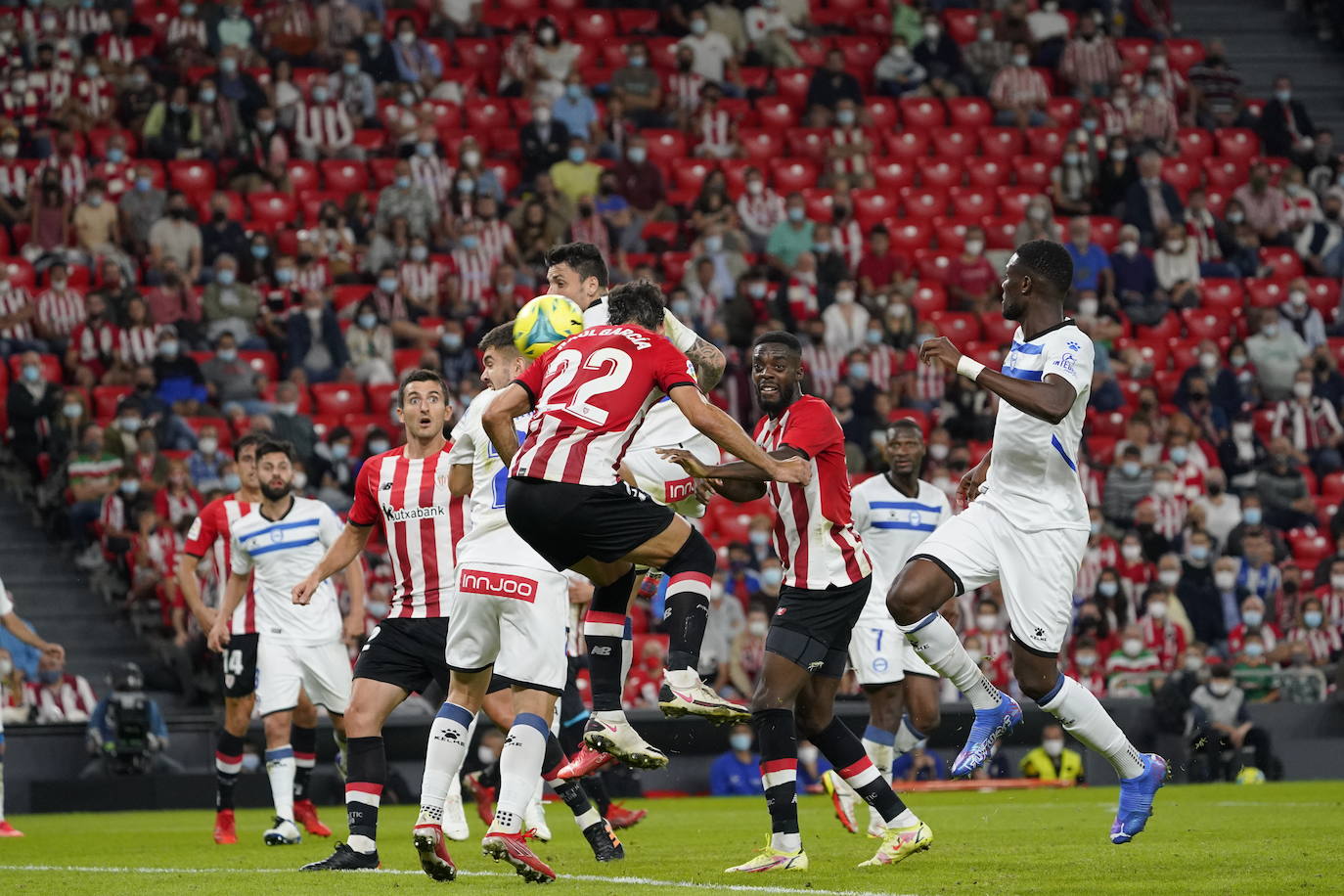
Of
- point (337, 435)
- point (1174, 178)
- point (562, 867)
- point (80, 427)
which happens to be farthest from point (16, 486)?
point (1174, 178)

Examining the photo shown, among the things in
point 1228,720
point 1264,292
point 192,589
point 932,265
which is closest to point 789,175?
point 932,265

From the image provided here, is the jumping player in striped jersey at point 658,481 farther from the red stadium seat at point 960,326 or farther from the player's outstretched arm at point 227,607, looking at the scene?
the red stadium seat at point 960,326

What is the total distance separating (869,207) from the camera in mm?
25469

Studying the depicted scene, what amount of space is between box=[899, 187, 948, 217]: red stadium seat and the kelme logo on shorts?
57.8 feet

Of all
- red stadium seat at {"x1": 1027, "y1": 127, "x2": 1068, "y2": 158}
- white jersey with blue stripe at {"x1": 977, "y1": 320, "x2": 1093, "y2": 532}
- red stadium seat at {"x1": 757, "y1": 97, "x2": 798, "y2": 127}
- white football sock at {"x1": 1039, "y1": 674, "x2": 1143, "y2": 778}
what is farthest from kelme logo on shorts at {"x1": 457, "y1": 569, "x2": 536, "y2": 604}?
red stadium seat at {"x1": 1027, "y1": 127, "x2": 1068, "y2": 158}

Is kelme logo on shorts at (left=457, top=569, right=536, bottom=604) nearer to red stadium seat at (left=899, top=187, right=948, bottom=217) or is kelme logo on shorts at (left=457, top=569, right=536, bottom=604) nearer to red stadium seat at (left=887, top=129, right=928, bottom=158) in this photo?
red stadium seat at (left=899, top=187, right=948, bottom=217)

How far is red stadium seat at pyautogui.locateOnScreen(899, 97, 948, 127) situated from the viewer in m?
27.0

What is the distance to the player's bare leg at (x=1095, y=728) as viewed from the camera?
9258 millimetres

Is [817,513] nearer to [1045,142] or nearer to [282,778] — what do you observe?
[282,778]

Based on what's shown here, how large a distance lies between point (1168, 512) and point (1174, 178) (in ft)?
23.7

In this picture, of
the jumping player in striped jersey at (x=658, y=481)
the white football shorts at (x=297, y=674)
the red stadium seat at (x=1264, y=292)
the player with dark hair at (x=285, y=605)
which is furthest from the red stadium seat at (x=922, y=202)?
the jumping player in striped jersey at (x=658, y=481)

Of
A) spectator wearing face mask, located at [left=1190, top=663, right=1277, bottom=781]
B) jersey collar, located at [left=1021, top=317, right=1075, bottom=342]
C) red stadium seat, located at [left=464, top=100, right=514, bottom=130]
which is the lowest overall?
spectator wearing face mask, located at [left=1190, top=663, right=1277, bottom=781]

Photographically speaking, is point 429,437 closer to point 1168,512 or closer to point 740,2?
point 1168,512

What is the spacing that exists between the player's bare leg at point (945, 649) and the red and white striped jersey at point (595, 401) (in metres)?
1.63
